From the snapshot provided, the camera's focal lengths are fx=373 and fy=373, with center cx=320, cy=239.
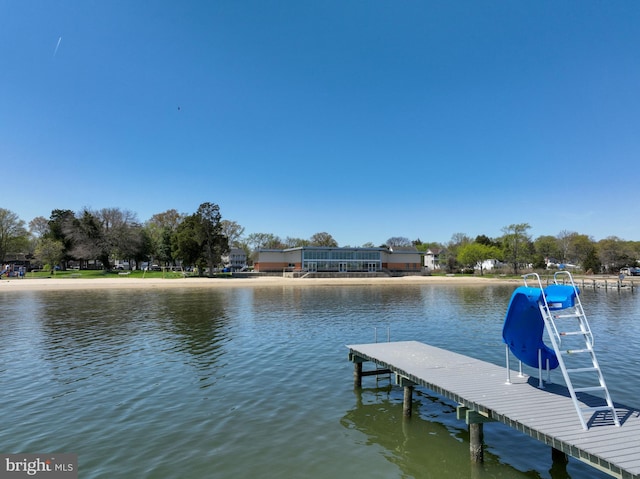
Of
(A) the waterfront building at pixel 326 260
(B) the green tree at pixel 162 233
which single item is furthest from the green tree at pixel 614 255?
(B) the green tree at pixel 162 233

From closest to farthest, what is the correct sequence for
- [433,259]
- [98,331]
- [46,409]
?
[46,409], [98,331], [433,259]

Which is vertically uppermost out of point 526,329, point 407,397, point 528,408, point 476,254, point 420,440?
point 476,254

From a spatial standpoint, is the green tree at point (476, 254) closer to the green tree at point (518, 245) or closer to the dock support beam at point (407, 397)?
the green tree at point (518, 245)

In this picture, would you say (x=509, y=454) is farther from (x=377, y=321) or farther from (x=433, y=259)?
(x=433, y=259)

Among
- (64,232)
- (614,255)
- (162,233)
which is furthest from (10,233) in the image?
(614,255)

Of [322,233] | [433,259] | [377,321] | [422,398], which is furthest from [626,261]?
[422,398]

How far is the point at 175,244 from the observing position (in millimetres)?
71125

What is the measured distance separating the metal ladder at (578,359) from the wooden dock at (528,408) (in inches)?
8.7

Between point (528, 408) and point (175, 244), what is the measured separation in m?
71.4

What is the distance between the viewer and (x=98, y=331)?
20641mm

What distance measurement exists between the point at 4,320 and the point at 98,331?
30.2 feet

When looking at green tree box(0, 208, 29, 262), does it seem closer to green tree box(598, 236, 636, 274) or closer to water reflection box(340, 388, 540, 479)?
water reflection box(340, 388, 540, 479)

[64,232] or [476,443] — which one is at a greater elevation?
[64,232]

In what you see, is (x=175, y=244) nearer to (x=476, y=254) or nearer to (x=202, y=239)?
(x=202, y=239)
